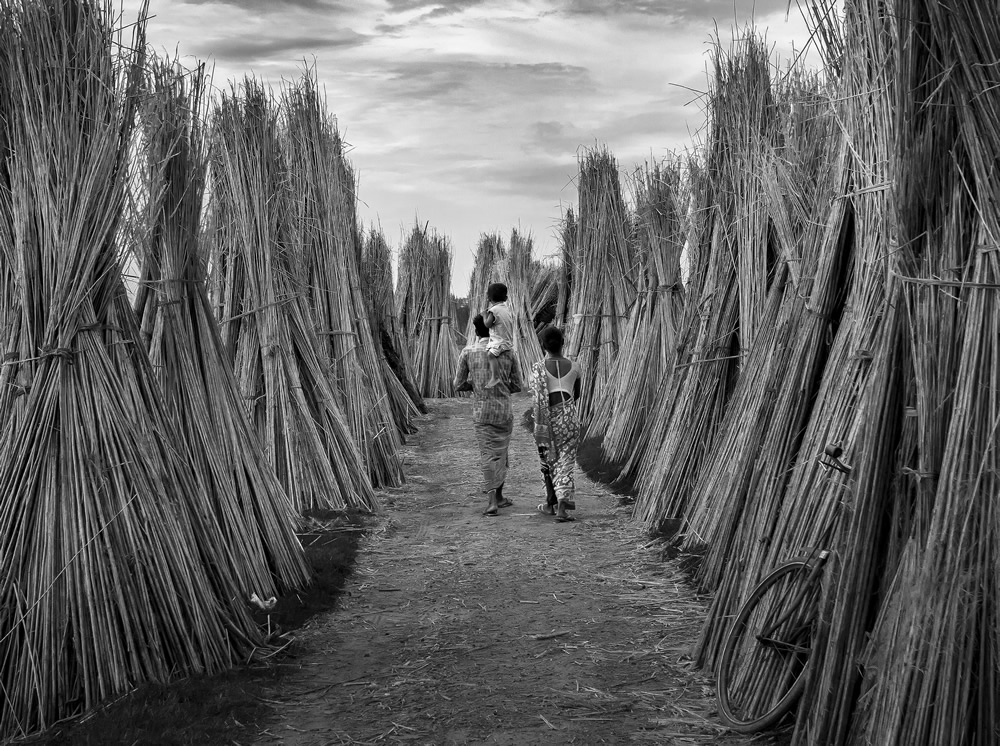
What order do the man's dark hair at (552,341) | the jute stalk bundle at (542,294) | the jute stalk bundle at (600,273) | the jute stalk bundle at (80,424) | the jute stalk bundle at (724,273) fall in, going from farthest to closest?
the jute stalk bundle at (542,294) → the jute stalk bundle at (600,273) → the man's dark hair at (552,341) → the jute stalk bundle at (724,273) → the jute stalk bundle at (80,424)

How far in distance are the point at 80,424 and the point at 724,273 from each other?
424 centimetres

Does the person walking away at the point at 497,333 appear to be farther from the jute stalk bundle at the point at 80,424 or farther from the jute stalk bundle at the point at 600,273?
the jute stalk bundle at the point at 80,424

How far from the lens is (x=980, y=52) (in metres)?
2.82

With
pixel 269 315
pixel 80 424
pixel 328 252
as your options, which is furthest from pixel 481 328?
pixel 80 424

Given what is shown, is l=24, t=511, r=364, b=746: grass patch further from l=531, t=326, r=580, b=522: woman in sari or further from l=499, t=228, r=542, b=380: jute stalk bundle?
l=499, t=228, r=542, b=380: jute stalk bundle

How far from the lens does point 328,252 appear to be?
8.46 meters

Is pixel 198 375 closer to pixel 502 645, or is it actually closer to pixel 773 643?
pixel 502 645

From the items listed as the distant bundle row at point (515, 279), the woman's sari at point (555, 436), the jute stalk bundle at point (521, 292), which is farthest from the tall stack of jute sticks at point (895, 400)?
the jute stalk bundle at point (521, 292)

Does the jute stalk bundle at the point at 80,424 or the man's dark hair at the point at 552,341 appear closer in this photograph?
the jute stalk bundle at the point at 80,424

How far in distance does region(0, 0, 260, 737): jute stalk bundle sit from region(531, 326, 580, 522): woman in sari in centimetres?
367

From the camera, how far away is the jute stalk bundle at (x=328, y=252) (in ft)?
27.1

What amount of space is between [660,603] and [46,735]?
2967mm

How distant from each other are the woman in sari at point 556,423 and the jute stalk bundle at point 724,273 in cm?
60

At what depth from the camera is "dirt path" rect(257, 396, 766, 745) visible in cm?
365
